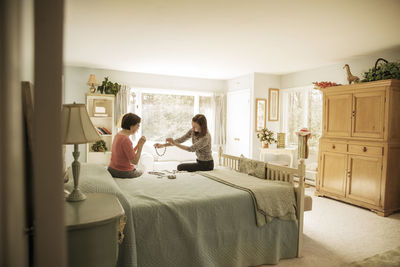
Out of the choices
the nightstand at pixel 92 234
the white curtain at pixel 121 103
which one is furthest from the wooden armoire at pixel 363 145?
the white curtain at pixel 121 103

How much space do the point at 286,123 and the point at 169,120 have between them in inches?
112

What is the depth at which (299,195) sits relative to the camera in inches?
105

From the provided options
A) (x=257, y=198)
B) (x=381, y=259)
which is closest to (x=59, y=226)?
(x=257, y=198)

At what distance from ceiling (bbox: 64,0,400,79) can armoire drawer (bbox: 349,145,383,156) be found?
60.4 inches

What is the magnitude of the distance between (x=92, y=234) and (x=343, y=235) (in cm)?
296

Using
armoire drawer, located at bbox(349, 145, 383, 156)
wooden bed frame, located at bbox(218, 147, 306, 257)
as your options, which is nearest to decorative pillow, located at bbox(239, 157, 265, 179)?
wooden bed frame, located at bbox(218, 147, 306, 257)

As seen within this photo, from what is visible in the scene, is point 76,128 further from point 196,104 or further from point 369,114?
point 196,104

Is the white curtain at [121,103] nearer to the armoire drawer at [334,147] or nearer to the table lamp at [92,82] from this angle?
the table lamp at [92,82]

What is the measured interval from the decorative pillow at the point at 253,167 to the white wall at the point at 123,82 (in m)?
3.59

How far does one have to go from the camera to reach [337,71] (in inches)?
207

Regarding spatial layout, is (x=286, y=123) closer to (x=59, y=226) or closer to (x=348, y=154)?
(x=348, y=154)

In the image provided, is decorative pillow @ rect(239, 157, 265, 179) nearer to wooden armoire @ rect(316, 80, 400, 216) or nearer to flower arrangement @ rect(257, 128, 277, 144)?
wooden armoire @ rect(316, 80, 400, 216)

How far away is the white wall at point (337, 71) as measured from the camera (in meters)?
4.47

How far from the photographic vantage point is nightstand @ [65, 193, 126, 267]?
1.29 m
